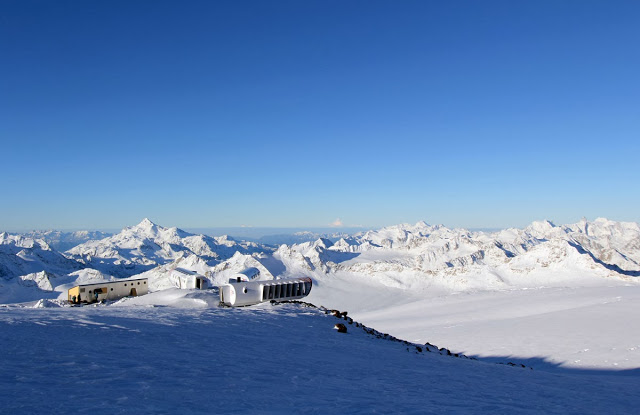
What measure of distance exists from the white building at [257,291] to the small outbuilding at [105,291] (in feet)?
54.9

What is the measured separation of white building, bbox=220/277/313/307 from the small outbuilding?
54.9ft

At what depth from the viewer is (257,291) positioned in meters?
36.2

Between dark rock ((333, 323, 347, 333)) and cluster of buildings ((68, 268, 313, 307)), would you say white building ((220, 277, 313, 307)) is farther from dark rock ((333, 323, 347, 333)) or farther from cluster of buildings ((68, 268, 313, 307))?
dark rock ((333, 323, 347, 333))

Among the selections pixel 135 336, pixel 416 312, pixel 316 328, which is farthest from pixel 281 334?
pixel 416 312

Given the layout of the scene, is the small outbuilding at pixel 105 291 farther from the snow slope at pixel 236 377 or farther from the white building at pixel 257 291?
the snow slope at pixel 236 377

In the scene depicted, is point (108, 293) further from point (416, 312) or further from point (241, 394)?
point (416, 312)

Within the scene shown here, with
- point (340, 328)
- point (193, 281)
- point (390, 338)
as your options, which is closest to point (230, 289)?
point (193, 281)

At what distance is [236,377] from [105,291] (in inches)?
1571

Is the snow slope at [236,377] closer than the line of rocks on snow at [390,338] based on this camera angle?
Yes

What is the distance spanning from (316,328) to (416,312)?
77325 mm

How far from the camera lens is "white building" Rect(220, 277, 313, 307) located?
35156 mm

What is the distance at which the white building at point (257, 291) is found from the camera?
115 feet

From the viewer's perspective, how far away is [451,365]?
1977 cm

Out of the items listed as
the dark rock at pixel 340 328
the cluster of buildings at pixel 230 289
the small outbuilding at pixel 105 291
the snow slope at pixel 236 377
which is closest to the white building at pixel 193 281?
the cluster of buildings at pixel 230 289
